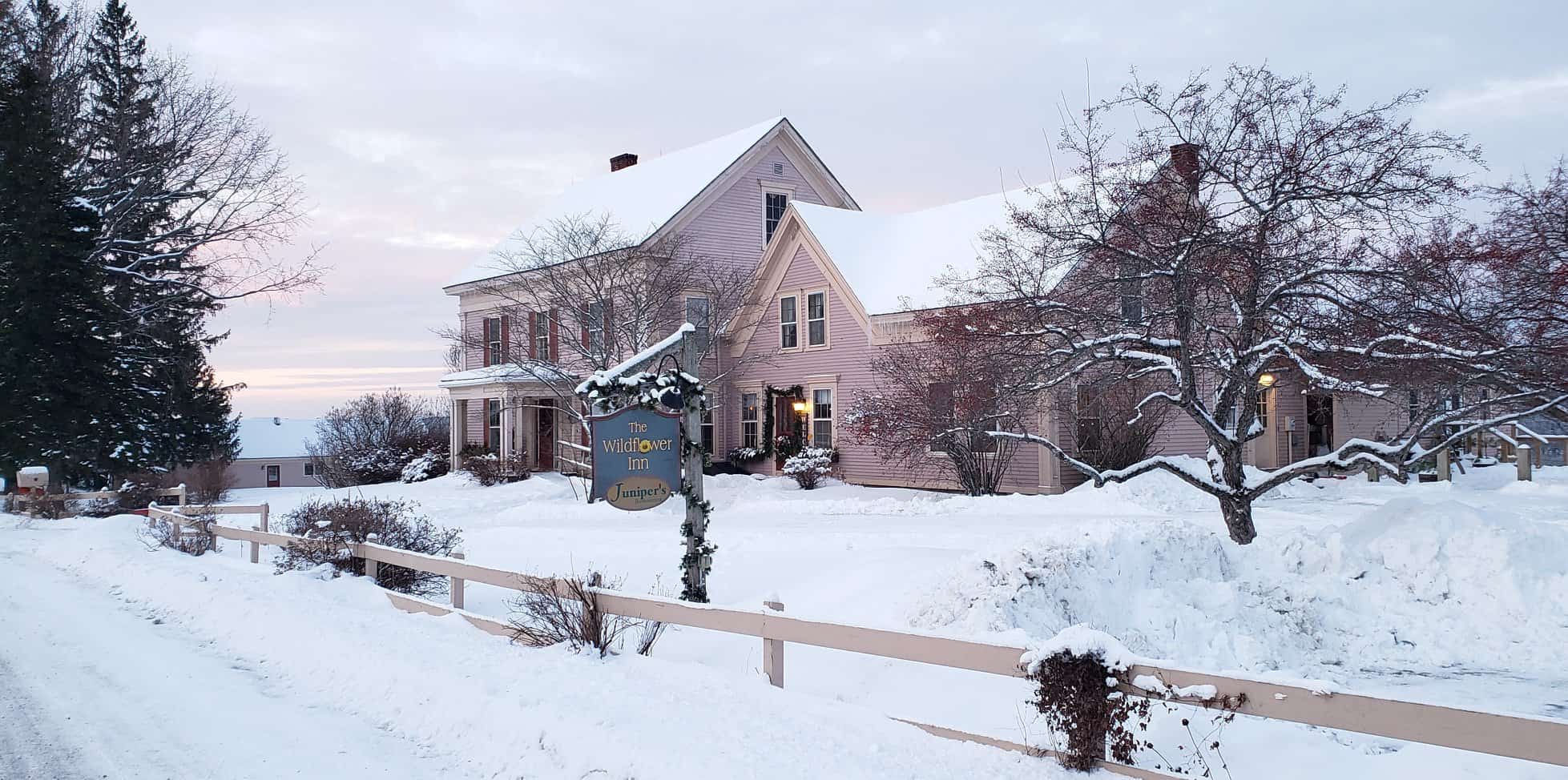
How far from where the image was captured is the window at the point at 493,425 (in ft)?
117

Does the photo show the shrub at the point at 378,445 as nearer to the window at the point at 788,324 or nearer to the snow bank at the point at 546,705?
the window at the point at 788,324

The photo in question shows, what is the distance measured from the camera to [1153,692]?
5102 mm

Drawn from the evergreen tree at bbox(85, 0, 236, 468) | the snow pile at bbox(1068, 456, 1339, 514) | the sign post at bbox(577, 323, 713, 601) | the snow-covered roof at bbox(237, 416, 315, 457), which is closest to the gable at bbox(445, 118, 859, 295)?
the evergreen tree at bbox(85, 0, 236, 468)

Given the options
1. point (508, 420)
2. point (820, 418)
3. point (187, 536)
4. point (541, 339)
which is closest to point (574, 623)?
point (187, 536)

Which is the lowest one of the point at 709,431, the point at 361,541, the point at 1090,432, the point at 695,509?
the point at 361,541

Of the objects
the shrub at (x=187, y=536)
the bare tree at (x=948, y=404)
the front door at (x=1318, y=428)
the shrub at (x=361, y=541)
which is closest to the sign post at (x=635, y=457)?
the shrub at (x=361, y=541)

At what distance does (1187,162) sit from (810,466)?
15.0 meters

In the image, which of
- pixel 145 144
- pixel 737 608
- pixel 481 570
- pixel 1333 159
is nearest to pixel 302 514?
pixel 481 570

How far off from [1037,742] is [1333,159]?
375 inches

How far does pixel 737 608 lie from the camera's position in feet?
23.6

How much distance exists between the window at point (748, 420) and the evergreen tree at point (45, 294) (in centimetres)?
1788

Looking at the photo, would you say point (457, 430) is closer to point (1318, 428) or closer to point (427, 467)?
point (427, 467)

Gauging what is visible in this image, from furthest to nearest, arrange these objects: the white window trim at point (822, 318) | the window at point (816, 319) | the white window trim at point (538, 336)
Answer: the white window trim at point (538, 336)
the window at point (816, 319)
the white window trim at point (822, 318)

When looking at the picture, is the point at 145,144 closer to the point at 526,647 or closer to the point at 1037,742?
the point at 526,647
